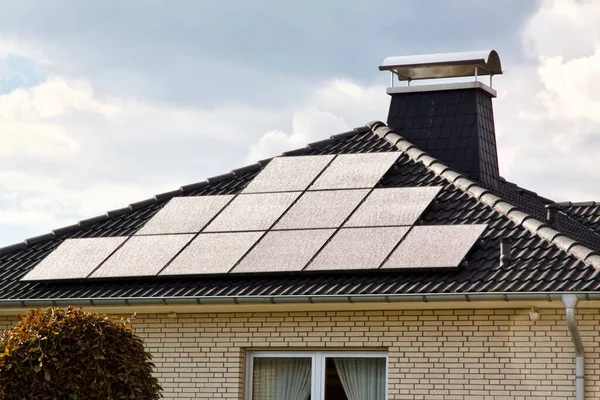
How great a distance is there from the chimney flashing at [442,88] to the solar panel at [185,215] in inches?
172

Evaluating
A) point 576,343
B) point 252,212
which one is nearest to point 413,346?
point 576,343

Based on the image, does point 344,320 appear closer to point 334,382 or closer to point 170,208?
point 334,382

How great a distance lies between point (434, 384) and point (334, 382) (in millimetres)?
1316

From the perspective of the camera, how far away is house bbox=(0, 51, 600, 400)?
11.9m

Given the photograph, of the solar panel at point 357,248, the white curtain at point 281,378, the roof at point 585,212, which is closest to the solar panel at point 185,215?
the solar panel at point 357,248

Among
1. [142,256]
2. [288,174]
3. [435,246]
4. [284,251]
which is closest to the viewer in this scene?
[435,246]

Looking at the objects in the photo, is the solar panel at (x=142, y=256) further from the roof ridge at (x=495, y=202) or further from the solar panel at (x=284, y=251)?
the roof ridge at (x=495, y=202)

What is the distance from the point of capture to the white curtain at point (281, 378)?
13156 millimetres

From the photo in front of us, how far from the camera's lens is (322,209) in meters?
14.5

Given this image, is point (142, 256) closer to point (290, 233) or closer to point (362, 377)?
point (290, 233)

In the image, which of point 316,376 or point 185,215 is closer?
point 316,376

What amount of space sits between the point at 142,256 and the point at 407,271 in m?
3.91

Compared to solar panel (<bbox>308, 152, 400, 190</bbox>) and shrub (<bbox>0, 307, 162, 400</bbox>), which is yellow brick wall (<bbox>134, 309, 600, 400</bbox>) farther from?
solar panel (<bbox>308, 152, 400, 190</bbox>)

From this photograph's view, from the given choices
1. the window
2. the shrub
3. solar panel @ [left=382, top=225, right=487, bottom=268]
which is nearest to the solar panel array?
solar panel @ [left=382, top=225, right=487, bottom=268]
